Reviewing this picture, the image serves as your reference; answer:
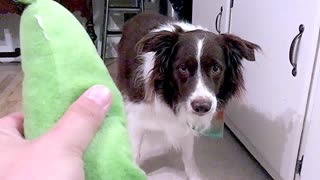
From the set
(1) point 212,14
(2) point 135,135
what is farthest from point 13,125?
(1) point 212,14

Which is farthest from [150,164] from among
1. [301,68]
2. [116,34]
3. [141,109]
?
[116,34]

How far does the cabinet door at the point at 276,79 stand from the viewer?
4.07ft

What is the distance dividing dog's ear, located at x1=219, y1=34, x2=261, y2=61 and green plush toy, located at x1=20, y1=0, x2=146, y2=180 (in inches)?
36.3

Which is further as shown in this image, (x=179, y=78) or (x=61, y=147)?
(x=179, y=78)

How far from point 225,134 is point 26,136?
5.40 ft

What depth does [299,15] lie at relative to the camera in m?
1.24

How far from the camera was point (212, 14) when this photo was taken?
200 cm

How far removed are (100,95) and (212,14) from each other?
166 cm

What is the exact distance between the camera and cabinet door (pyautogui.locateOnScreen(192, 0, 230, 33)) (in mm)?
1832

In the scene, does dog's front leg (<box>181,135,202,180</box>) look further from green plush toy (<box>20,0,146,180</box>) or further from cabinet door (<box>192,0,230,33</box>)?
green plush toy (<box>20,0,146,180</box>)

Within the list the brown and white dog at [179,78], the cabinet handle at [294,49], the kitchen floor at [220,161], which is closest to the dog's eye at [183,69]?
the brown and white dog at [179,78]

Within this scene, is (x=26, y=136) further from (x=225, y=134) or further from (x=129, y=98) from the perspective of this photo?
(x=225, y=134)

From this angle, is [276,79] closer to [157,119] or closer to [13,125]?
[157,119]

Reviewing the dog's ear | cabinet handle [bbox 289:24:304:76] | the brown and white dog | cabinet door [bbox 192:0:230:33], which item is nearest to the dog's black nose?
the brown and white dog
